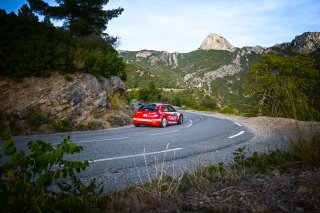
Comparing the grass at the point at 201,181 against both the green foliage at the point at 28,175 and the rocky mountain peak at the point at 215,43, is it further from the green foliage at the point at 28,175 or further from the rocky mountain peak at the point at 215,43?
the rocky mountain peak at the point at 215,43

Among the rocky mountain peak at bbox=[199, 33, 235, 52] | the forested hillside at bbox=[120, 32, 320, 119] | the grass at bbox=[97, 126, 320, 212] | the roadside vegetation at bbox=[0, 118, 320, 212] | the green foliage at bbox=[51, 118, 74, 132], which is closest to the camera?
the roadside vegetation at bbox=[0, 118, 320, 212]

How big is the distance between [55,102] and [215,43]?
174 metres

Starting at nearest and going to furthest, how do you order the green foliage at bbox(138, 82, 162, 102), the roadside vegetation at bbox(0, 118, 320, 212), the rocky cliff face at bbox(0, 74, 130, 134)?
1. the roadside vegetation at bbox(0, 118, 320, 212)
2. the rocky cliff face at bbox(0, 74, 130, 134)
3. the green foliage at bbox(138, 82, 162, 102)

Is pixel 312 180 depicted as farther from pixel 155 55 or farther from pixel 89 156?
pixel 155 55

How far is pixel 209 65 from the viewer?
463 ft

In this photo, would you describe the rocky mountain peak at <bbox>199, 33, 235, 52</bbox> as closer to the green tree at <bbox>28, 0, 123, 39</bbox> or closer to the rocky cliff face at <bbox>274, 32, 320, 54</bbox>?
the rocky cliff face at <bbox>274, 32, 320, 54</bbox>

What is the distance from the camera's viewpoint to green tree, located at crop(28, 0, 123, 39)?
2303cm

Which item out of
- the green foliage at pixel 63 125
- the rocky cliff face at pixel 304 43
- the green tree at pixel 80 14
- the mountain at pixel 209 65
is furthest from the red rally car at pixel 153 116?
the rocky cliff face at pixel 304 43

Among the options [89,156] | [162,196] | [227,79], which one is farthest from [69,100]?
[227,79]

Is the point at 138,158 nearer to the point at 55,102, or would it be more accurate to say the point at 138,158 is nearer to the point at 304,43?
the point at 55,102

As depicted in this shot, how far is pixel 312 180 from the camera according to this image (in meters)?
3.61

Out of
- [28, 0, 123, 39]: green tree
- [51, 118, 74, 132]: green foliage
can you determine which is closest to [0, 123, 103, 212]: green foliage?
[51, 118, 74, 132]: green foliage

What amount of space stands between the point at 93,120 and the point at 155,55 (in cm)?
16055

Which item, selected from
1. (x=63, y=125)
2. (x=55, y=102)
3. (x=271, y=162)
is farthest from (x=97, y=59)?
(x=271, y=162)
